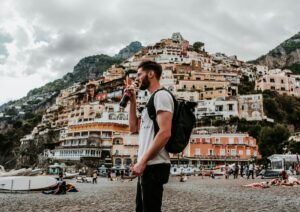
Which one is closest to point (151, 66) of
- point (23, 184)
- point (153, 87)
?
point (153, 87)

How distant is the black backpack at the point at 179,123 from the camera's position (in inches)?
142

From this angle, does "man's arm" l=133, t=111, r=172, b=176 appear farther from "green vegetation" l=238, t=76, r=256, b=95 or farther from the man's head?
"green vegetation" l=238, t=76, r=256, b=95

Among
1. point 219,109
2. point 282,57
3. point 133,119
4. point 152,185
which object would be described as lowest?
point 152,185

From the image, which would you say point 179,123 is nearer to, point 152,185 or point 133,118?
point 152,185

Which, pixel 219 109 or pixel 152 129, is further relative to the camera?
pixel 219 109

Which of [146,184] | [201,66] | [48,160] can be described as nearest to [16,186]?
[146,184]

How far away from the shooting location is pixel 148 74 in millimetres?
3855

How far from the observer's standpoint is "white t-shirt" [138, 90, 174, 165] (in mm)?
3574

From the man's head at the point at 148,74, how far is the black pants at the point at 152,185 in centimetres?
75

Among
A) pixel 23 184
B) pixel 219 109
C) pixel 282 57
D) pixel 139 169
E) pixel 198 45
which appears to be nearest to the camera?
pixel 139 169

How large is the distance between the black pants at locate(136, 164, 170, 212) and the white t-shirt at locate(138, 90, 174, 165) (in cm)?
6

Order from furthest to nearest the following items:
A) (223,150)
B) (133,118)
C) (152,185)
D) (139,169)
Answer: (223,150)
(133,118)
(152,185)
(139,169)

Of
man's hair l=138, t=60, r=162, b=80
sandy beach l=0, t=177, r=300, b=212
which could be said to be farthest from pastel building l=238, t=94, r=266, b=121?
man's hair l=138, t=60, r=162, b=80

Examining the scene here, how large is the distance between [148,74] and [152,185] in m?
0.98
